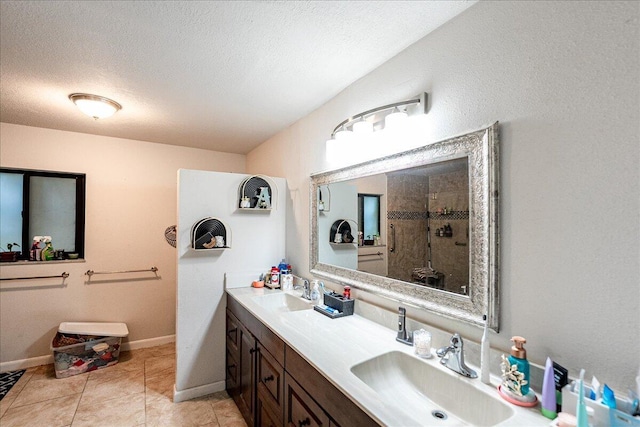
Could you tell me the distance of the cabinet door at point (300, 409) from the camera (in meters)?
1.22

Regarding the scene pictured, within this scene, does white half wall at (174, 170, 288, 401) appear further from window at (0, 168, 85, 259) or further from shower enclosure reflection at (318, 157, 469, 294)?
window at (0, 168, 85, 259)

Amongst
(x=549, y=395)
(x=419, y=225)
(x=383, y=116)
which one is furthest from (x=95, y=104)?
(x=549, y=395)

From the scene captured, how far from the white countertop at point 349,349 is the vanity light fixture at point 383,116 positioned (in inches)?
44.5

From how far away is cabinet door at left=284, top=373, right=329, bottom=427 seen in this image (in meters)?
1.22

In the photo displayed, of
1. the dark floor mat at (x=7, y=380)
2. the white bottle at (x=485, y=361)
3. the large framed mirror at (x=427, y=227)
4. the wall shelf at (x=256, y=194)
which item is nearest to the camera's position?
the white bottle at (x=485, y=361)

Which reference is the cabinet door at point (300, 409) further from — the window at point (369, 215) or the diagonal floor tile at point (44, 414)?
the diagonal floor tile at point (44, 414)

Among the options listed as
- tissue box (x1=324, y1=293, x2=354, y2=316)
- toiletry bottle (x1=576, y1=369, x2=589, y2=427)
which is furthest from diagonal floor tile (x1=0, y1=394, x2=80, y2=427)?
toiletry bottle (x1=576, y1=369, x2=589, y2=427)

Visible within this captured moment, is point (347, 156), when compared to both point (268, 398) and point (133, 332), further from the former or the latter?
point (133, 332)

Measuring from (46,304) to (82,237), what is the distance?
0.72 metres

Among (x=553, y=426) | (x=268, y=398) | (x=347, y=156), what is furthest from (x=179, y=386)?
(x=553, y=426)

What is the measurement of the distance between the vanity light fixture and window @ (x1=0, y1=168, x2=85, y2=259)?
3.06 meters

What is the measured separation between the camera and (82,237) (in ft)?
10.7

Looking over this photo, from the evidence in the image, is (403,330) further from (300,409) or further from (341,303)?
(300,409)

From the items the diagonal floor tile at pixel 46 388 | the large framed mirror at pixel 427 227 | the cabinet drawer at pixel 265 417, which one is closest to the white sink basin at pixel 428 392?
the large framed mirror at pixel 427 227
